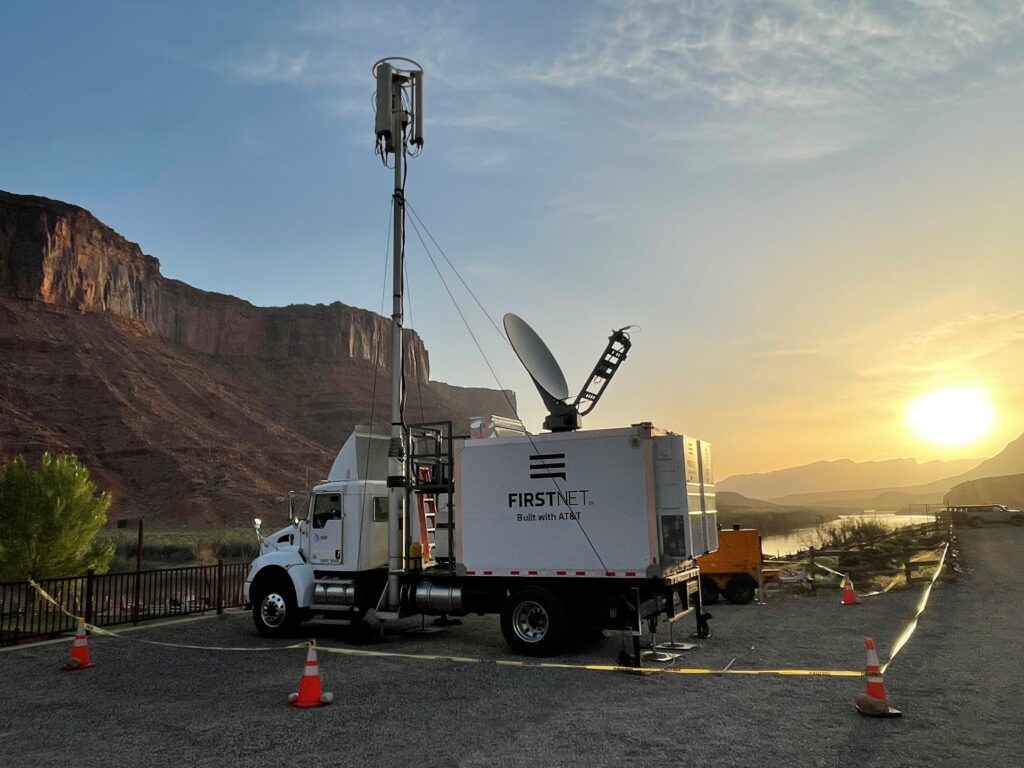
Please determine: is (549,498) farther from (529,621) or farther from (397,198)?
(397,198)

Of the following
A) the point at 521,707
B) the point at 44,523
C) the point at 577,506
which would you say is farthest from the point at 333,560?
the point at 44,523

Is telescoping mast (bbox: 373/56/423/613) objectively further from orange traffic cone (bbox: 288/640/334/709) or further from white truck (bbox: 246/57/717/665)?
orange traffic cone (bbox: 288/640/334/709)

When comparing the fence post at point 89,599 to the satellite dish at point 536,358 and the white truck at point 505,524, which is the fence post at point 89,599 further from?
the satellite dish at point 536,358

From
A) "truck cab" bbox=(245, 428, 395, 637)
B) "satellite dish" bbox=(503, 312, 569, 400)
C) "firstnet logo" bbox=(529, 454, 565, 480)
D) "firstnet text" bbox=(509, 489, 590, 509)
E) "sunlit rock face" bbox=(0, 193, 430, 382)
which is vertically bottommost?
"truck cab" bbox=(245, 428, 395, 637)

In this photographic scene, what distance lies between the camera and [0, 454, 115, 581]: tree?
947 inches

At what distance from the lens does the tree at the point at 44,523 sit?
24.0m

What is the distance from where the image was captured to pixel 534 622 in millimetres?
10781

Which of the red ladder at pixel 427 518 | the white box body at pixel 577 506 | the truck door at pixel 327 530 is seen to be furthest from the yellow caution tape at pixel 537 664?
the red ladder at pixel 427 518

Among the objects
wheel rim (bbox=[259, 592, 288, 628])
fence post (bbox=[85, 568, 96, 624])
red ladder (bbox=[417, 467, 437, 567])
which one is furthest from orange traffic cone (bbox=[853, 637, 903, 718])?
fence post (bbox=[85, 568, 96, 624])

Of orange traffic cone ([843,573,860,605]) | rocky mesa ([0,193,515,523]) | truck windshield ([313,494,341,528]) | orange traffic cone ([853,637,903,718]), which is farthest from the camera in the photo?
rocky mesa ([0,193,515,523])

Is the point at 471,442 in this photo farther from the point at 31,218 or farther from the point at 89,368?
the point at 31,218

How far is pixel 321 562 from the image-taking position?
12852 mm

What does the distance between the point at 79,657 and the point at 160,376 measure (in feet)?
326

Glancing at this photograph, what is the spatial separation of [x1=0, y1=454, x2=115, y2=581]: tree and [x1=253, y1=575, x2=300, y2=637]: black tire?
50.7ft
